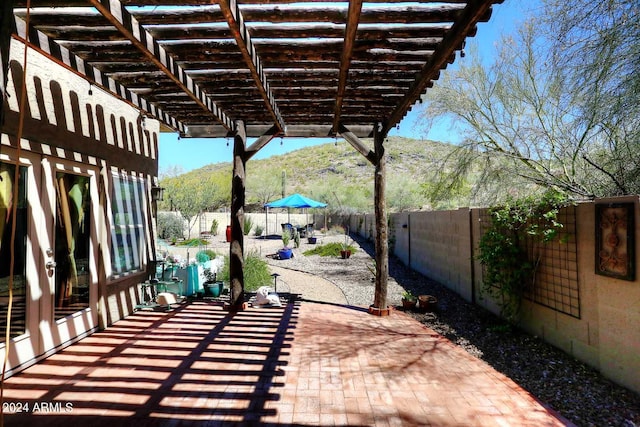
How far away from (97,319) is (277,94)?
12.5ft

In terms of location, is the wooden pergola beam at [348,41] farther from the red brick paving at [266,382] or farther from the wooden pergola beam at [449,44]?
the red brick paving at [266,382]

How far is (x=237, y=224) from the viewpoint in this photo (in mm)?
6199

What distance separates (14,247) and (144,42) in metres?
2.33

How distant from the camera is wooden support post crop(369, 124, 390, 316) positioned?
5918mm

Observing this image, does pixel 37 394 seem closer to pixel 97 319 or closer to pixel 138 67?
pixel 97 319

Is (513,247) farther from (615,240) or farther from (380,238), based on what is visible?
(380,238)

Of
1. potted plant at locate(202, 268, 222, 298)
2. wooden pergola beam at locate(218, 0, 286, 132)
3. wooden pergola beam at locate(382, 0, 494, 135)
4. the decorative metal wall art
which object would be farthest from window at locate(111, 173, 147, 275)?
the decorative metal wall art

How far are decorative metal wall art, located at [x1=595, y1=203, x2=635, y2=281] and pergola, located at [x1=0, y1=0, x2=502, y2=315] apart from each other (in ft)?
7.06

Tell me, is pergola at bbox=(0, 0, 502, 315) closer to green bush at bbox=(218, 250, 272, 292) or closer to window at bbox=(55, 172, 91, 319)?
window at bbox=(55, 172, 91, 319)

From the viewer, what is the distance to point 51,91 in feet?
13.4

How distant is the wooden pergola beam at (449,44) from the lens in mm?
2809

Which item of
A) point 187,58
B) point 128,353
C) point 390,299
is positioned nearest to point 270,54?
point 187,58

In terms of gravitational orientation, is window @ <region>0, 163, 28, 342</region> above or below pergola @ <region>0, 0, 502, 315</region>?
below

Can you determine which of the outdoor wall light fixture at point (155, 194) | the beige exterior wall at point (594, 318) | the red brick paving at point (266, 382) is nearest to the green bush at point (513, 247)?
the beige exterior wall at point (594, 318)
